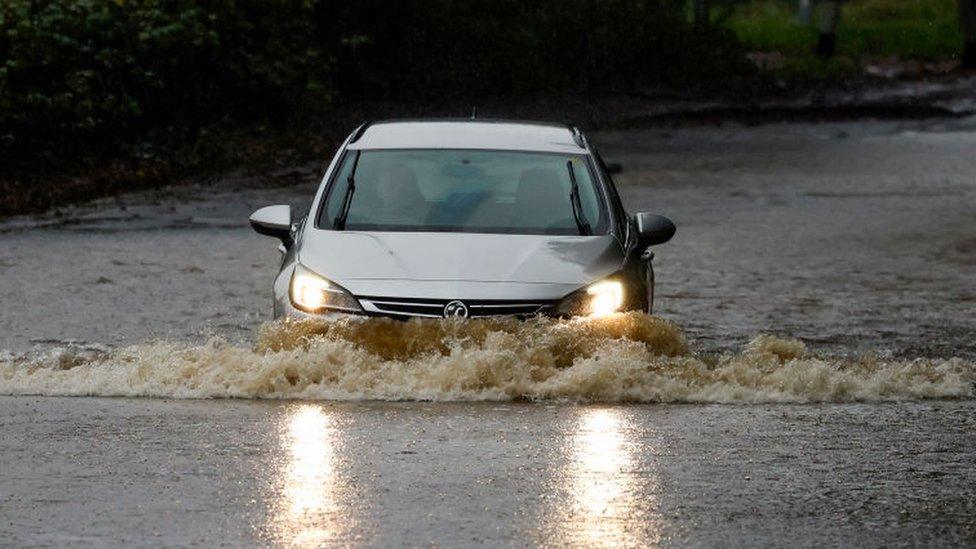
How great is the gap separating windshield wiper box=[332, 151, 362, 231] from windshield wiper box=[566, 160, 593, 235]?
125 centimetres

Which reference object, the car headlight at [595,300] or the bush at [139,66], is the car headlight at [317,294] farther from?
the bush at [139,66]

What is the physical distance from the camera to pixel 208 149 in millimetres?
30172

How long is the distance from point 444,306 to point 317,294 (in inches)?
29.1

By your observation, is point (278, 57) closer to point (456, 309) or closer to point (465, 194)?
point (465, 194)

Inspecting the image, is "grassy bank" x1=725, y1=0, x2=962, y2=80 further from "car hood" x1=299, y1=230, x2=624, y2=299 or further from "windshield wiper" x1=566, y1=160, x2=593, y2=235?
"car hood" x1=299, y1=230, x2=624, y2=299

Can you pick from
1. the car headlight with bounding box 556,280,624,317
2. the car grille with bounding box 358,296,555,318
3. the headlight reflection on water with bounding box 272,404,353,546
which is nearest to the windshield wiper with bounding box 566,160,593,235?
the car headlight with bounding box 556,280,624,317

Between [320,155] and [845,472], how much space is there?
22.9 metres

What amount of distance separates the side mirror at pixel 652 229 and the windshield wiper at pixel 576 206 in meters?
0.30

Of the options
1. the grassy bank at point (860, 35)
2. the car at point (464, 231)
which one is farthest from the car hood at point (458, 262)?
the grassy bank at point (860, 35)

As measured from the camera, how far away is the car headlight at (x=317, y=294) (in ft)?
37.2

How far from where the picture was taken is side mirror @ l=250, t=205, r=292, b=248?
40.2 feet

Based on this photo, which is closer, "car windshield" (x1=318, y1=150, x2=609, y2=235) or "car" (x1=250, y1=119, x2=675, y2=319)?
"car" (x1=250, y1=119, x2=675, y2=319)

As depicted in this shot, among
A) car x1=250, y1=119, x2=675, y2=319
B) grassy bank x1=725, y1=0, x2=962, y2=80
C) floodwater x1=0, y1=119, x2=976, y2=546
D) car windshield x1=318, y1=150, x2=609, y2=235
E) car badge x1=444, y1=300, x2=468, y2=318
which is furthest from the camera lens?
grassy bank x1=725, y1=0, x2=962, y2=80

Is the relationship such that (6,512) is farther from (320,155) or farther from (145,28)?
(320,155)
